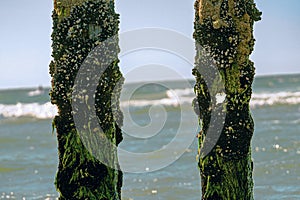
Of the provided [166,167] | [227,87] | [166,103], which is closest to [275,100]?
[166,103]

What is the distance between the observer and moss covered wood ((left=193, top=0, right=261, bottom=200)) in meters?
7.42

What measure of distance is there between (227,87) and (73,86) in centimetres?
180

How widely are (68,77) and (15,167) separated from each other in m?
13.8

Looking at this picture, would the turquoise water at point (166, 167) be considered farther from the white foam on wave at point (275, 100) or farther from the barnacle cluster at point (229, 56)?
the white foam on wave at point (275, 100)

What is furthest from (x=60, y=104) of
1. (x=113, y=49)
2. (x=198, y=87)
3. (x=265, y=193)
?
(x=265, y=193)

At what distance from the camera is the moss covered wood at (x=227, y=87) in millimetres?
7422

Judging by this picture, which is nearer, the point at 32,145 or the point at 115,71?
the point at 115,71

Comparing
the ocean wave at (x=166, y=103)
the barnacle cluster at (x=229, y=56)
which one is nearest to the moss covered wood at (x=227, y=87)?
the barnacle cluster at (x=229, y=56)

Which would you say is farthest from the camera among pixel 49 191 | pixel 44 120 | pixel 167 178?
pixel 44 120

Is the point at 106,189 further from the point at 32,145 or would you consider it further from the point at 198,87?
the point at 32,145

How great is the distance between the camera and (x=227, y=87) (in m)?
7.49

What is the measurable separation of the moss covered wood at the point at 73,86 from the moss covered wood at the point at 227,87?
3.42ft

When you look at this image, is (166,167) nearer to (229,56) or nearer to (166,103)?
(229,56)

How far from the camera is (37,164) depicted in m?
21.0
